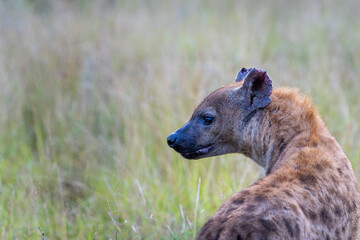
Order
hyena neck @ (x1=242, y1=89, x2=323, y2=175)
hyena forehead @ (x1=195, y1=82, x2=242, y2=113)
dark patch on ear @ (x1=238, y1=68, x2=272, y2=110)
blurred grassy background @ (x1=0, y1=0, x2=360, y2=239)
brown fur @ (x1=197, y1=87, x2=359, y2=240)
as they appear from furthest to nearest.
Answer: blurred grassy background @ (x1=0, y1=0, x2=360, y2=239), hyena forehead @ (x1=195, y1=82, x2=242, y2=113), dark patch on ear @ (x1=238, y1=68, x2=272, y2=110), hyena neck @ (x1=242, y1=89, x2=323, y2=175), brown fur @ (x1=197, y1=87, x2=359, y2=240)

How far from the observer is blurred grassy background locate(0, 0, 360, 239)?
12.8 feet

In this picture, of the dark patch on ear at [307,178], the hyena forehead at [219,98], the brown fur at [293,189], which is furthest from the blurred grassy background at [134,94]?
the dark patch on ear at [307,178]

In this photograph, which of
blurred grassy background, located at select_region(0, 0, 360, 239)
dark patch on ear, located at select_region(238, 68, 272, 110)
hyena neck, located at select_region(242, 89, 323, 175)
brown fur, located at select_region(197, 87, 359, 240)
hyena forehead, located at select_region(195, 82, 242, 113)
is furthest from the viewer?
blurred grassy background, located at select_region(0, 0, 360, 239)

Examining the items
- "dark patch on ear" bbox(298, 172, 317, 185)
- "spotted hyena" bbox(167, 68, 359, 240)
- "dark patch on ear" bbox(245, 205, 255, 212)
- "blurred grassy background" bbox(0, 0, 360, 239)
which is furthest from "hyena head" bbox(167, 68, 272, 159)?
"dark patch on ear" bbox(245, 205, 255, 212)

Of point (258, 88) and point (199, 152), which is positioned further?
point (199, 152)

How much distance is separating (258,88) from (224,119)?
29 centimetres

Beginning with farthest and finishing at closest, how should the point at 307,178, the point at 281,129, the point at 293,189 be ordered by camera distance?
the point at 281,129 < the point at 307,178 < the point at 293,189

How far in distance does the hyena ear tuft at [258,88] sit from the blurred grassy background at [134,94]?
0.57m

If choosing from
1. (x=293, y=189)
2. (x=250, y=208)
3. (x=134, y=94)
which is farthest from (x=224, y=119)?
(x=134, y=94)

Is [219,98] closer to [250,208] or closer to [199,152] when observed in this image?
[199,152]

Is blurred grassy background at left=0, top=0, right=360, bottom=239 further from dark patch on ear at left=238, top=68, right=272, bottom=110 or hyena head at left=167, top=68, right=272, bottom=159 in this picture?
dark patch on ear at left=238, top=68, right=272, bottom=110

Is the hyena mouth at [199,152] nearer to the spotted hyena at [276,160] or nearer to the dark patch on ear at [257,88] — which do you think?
the spotted hyena at [276,160]

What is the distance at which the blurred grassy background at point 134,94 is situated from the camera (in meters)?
3.89

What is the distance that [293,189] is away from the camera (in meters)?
2.18
